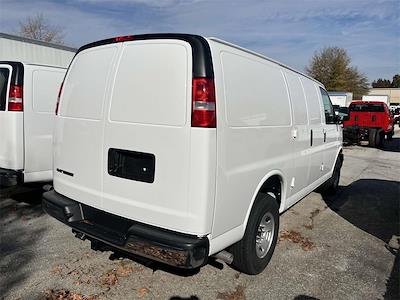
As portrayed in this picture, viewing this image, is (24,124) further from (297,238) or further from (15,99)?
(297,238)

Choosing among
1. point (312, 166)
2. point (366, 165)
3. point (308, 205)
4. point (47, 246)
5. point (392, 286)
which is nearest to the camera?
point (392, 286)

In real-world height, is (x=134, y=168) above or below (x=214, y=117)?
below

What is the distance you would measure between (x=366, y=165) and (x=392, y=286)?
858 centimetres

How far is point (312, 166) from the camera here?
16.5 ft

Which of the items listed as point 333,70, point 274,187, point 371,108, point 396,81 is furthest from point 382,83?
point 274,187

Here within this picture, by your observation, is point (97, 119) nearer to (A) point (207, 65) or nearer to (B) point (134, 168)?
(B) point (134, 168)

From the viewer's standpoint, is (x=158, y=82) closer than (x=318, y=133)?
Yes

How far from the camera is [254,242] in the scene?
342cm

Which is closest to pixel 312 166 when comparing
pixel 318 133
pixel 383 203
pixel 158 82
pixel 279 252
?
pixel 318 133

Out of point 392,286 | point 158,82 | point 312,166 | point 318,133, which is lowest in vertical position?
point 392,286

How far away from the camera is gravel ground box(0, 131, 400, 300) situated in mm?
3297

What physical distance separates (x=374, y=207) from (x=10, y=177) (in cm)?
591

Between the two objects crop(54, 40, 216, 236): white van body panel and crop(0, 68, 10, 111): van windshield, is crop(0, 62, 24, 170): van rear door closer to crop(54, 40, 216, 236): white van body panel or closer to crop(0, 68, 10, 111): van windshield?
crop(0, 68, 10, 111): van windshield

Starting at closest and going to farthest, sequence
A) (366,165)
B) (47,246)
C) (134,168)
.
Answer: (134,168), (47,246), (366,165)
